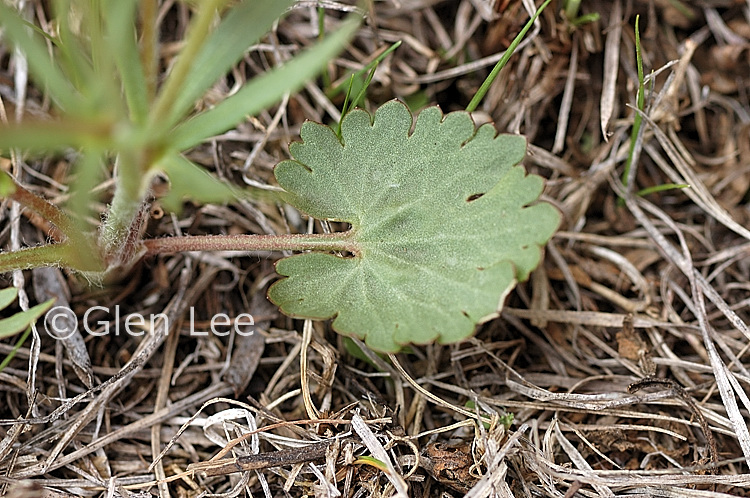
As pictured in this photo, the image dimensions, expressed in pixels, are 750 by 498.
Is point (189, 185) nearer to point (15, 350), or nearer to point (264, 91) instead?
point (264, 91)

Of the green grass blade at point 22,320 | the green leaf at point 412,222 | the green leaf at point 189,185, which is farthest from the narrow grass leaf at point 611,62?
the green grass blade at point 22,320

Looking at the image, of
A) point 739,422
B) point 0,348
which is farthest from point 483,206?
point 0,348

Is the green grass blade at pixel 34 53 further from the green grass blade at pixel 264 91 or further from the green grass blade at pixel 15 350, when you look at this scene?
the green grass blade at pixel 15 350

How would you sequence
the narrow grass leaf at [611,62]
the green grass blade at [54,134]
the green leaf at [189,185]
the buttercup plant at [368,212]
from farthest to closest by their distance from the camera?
the narrow grass leaf at [611,62], the buttercup plant at [368,212], the green leaf at [189,185], the green grass blade at [54,134]

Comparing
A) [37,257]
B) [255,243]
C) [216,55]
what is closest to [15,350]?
[37,257]

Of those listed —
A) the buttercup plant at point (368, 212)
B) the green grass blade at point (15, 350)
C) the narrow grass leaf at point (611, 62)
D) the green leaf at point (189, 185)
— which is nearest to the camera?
the green leaf at point (189, 185)

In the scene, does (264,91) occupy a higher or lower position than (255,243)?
higher

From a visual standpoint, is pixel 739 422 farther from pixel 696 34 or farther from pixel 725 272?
pixel 696 34
